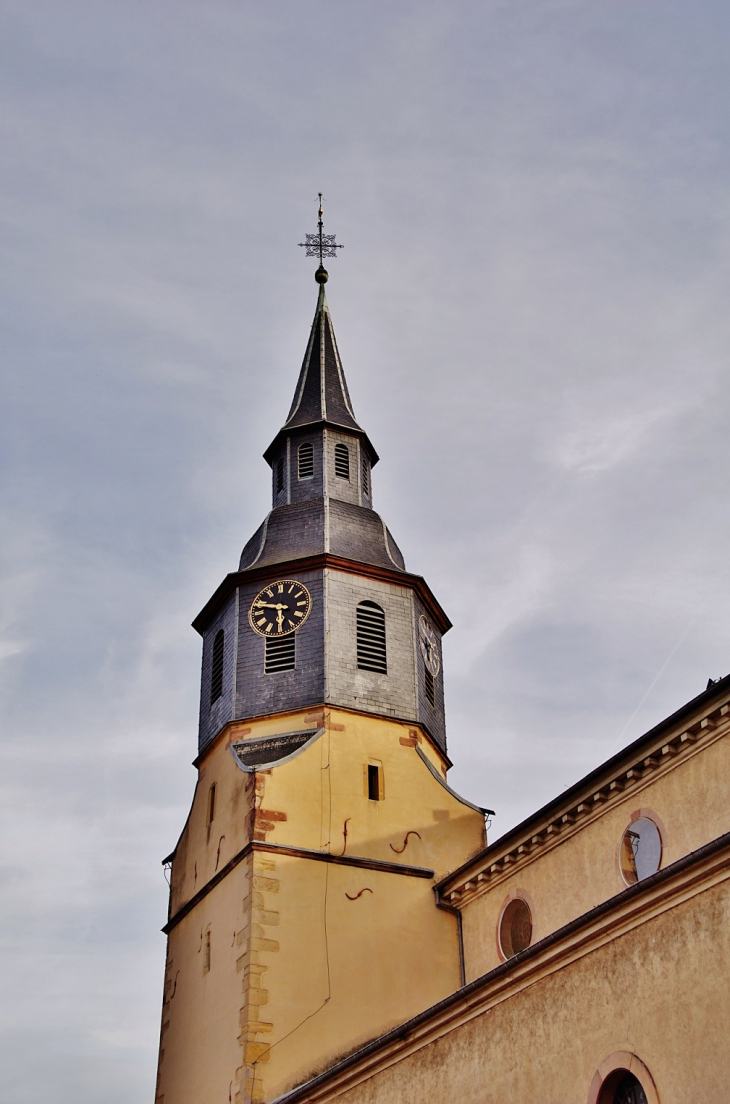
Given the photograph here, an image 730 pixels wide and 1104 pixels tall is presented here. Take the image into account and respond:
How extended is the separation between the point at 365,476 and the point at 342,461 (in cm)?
89

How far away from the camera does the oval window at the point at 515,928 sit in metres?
22.2

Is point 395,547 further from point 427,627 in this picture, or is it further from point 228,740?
point 228,740

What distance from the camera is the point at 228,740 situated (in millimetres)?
26578

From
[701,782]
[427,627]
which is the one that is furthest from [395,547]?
[701,782]

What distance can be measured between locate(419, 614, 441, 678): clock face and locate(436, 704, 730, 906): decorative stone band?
5.37m

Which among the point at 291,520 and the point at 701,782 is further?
the point at 291,520

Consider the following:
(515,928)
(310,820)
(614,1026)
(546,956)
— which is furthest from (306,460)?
(614,1026)

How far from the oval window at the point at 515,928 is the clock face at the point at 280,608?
7.42 meters

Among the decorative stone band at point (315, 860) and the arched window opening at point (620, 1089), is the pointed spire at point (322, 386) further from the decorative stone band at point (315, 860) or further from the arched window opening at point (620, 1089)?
the arched window opening at point (620, 1089)

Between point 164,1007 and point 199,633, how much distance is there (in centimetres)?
822

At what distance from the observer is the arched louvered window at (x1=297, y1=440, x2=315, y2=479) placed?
31.8 metres

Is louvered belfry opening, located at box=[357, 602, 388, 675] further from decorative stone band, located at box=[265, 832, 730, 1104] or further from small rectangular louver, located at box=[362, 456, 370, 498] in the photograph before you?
decorative stone band, located at box=[265, 832, 730, 1104]

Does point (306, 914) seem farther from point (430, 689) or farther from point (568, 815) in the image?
point (430, 689)

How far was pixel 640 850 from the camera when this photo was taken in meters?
19.6
